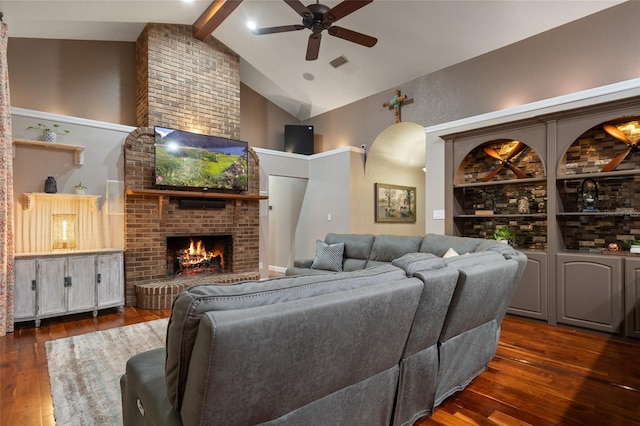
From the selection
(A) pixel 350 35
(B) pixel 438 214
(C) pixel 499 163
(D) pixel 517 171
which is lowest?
(B) pixel 438 214

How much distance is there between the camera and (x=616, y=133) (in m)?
3.48

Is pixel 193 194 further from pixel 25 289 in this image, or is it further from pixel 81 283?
pixel 25 289

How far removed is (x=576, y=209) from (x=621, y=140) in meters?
0.80

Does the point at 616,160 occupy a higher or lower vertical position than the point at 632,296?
higher

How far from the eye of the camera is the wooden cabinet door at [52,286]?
3.65m

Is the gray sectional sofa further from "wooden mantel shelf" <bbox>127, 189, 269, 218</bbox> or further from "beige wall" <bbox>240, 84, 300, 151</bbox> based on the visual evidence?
"beige wall" <bbox>240, 84, 300, 151</bbox>

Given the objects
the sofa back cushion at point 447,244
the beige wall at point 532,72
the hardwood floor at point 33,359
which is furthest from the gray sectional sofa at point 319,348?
the beige wall at point 532,72

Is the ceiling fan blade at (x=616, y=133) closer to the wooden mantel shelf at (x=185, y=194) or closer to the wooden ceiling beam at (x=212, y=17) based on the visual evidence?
the wooden ceiling beam at (x=212, y=17)

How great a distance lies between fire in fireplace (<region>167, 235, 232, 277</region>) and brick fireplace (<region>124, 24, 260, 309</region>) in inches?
3.9

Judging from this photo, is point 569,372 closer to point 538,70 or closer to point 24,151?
point 538,70

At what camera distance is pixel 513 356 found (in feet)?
9.34

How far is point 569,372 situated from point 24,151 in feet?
19.3

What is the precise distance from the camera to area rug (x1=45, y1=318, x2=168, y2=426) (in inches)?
78.5

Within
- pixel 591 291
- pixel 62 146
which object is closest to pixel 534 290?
pixel 591 291
